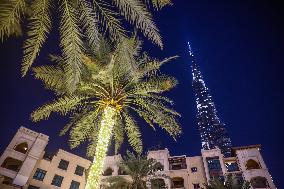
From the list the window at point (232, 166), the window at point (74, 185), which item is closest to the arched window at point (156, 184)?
the window at point (232, 166)

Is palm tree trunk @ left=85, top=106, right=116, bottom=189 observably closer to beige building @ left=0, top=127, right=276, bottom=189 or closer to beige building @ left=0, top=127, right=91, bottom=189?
beige building @ left=0, top=127, right=276, bottom=189

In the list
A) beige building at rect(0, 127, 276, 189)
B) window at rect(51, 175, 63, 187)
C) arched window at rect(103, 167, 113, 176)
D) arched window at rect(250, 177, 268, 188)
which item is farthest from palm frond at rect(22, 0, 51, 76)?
arched window at rect(250, 177, 268, 188)

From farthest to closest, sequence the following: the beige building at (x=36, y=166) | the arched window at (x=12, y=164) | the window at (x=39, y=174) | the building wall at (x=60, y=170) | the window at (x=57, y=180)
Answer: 1. the window at (x=57, y=180)
2. the building wall at (x=60, y=170)
3. the window at (x=39, y=174)
4. the arched window at (x=12, y=164)
5. the beige building at (x=36, y=166)

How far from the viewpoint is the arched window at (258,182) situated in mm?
41344

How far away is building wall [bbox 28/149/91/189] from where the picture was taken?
41.5 metres

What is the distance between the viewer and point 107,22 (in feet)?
23.9

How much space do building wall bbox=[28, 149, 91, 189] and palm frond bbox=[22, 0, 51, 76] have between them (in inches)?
1544

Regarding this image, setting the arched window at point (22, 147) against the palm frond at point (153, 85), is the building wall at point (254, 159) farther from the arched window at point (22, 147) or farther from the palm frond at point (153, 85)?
the arched window at point (22, 147)

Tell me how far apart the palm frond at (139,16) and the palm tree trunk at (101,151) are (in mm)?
6293

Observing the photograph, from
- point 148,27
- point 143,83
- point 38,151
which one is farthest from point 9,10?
point 38,151

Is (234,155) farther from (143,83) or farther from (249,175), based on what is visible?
(143,83)

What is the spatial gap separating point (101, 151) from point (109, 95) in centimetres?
309

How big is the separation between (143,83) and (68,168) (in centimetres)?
3674

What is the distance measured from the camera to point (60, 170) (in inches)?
1732
